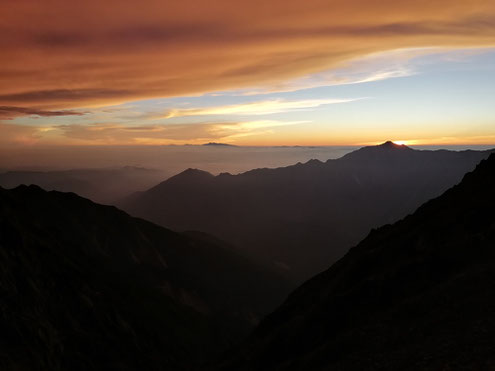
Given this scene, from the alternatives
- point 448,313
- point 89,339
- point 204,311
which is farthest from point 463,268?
point 204,311

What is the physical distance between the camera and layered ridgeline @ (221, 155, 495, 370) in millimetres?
25844

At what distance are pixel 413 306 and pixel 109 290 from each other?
263ft

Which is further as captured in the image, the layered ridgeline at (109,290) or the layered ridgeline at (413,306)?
the layered ridgeline at (109,290)

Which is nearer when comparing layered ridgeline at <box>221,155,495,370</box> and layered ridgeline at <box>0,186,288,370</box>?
layered ridgeline at <box>221,155,495,370</box>

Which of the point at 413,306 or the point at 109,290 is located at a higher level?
the point at 413,306

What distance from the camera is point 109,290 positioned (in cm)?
9638

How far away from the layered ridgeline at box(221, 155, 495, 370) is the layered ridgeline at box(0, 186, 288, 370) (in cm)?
2893

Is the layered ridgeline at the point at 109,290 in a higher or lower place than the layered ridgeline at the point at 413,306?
lower

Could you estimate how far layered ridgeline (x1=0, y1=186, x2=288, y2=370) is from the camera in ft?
209

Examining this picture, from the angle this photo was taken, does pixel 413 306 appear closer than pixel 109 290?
Yes

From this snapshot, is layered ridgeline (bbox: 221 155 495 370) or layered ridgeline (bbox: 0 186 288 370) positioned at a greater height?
layered ridgeline (bbox: 221 155 495 370)

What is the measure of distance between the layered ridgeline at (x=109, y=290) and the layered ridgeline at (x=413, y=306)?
2893 centimetres

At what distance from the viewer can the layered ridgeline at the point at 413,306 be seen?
1017 inches

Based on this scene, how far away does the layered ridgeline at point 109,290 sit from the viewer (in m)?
63.7
